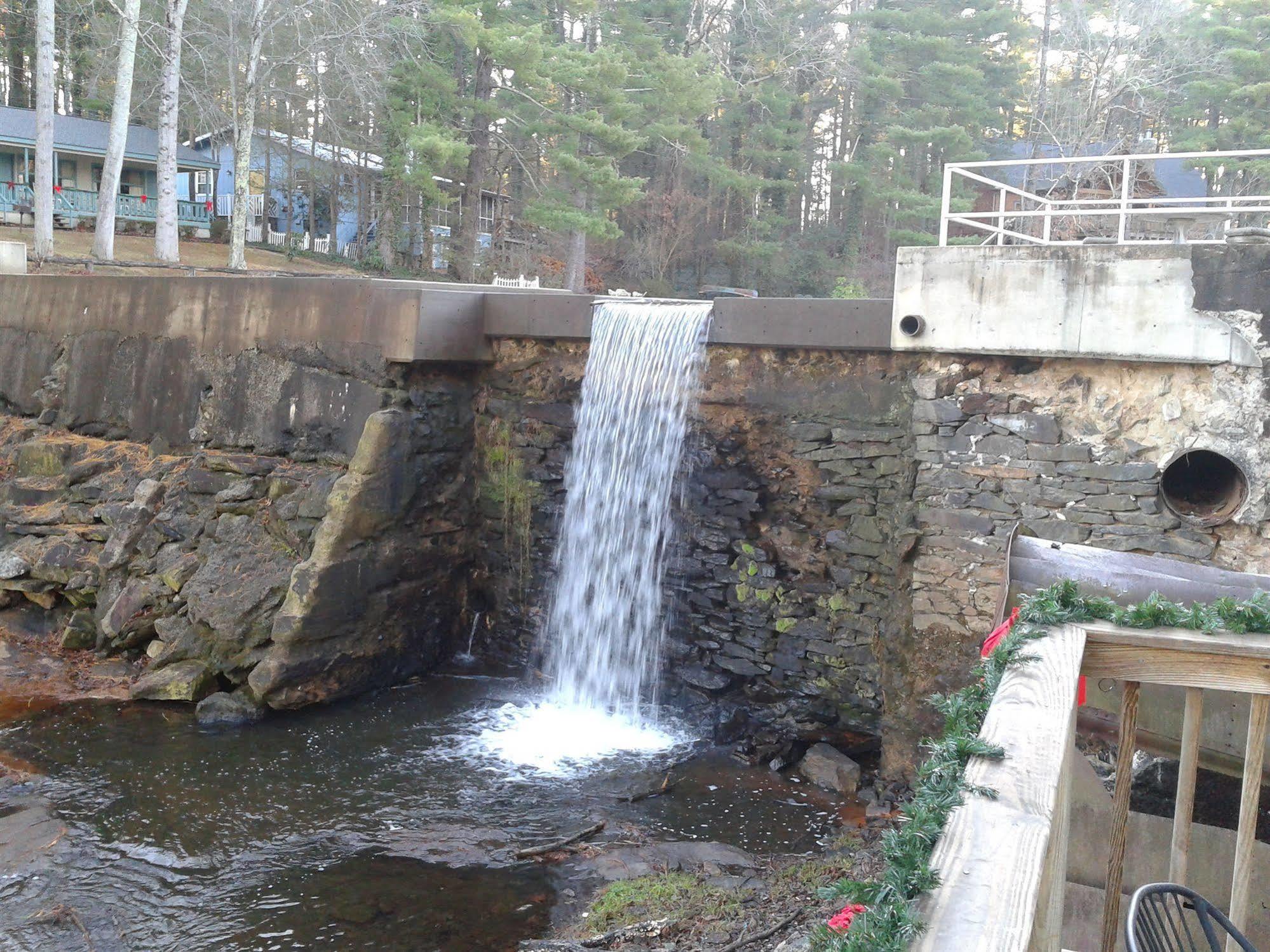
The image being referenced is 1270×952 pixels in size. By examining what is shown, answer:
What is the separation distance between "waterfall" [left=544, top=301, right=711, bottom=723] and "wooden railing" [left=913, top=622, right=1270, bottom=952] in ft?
19.7

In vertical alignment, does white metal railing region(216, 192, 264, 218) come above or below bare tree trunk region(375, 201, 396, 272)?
above

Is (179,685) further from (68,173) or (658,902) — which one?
(68,173)

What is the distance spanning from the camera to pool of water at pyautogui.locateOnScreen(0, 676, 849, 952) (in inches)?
214

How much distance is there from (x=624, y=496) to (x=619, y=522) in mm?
218

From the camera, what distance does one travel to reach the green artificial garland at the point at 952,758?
1.44m

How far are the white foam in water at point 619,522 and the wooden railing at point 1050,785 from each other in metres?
5.84

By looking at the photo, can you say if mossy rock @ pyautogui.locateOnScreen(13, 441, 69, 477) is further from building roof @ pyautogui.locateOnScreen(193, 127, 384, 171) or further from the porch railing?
building roof @ pyautogui.locateOnScreen(193, 127, 384, 171)

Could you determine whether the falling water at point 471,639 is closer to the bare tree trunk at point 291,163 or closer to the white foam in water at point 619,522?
the white foam in water at point 619,522

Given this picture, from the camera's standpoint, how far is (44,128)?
17.9m

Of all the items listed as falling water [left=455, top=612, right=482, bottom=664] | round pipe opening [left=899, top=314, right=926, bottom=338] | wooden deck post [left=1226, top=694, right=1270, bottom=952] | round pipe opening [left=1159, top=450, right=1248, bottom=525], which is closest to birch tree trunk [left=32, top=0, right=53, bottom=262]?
falling water [left=455, top=612, right=482, bottom=664]

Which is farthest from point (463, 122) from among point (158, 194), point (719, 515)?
point (719, 515)

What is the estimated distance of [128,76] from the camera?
18.5 meters

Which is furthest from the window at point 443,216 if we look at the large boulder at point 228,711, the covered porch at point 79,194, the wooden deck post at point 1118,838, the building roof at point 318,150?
the wooden deck post at point 1118,838

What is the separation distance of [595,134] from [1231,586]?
58.1 ft
